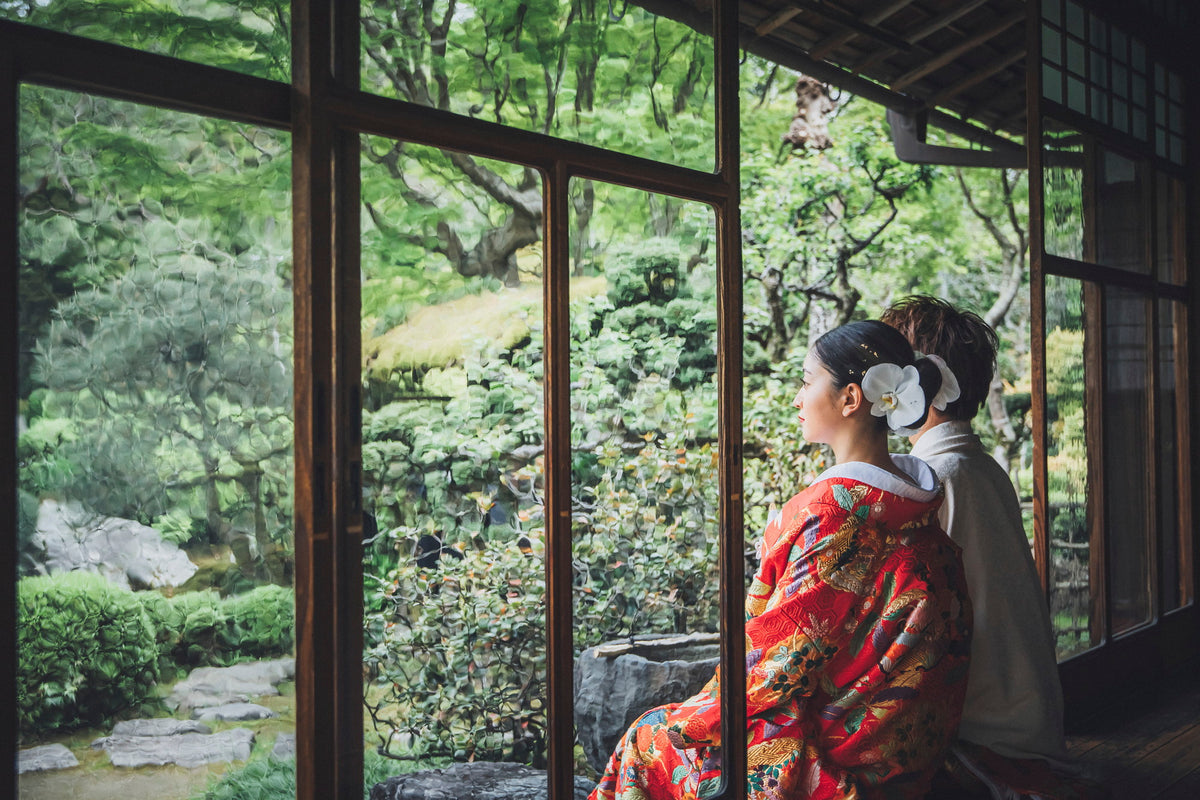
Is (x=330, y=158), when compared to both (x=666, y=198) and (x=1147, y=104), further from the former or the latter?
(x=1147, y=104)

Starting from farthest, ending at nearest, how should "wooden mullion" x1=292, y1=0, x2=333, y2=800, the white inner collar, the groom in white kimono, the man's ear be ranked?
the groom in white kimono
the man's ear
the white inner collar
"wooden mullion" x1=292, y1=0, x2=333, y2=800

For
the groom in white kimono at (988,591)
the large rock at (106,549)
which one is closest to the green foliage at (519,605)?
the large rock at (106,549)

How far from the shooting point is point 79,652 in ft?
4.35

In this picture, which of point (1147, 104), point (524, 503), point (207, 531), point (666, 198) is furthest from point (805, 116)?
point (207, 531)

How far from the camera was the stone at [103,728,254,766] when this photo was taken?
136 cm

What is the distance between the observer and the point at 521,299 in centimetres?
180

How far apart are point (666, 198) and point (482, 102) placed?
0.52 m

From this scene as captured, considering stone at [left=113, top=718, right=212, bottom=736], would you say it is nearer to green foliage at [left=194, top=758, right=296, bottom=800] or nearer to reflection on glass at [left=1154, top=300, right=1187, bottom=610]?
green foliage at [left=194, top=758, right=296, bottom=800]

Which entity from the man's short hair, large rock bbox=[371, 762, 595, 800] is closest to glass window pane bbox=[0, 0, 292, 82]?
large rock bbox=[371, 762, 595, 800]

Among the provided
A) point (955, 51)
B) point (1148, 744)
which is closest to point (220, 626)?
point (1148, 744)

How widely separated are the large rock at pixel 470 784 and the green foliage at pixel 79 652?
45 cm

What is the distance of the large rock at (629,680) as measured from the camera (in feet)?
6.41

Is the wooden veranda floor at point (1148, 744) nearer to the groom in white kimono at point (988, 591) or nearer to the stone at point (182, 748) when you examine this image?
the groom in white kimono at point (988, 591)

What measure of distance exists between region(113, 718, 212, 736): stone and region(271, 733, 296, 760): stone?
0.35 feet
